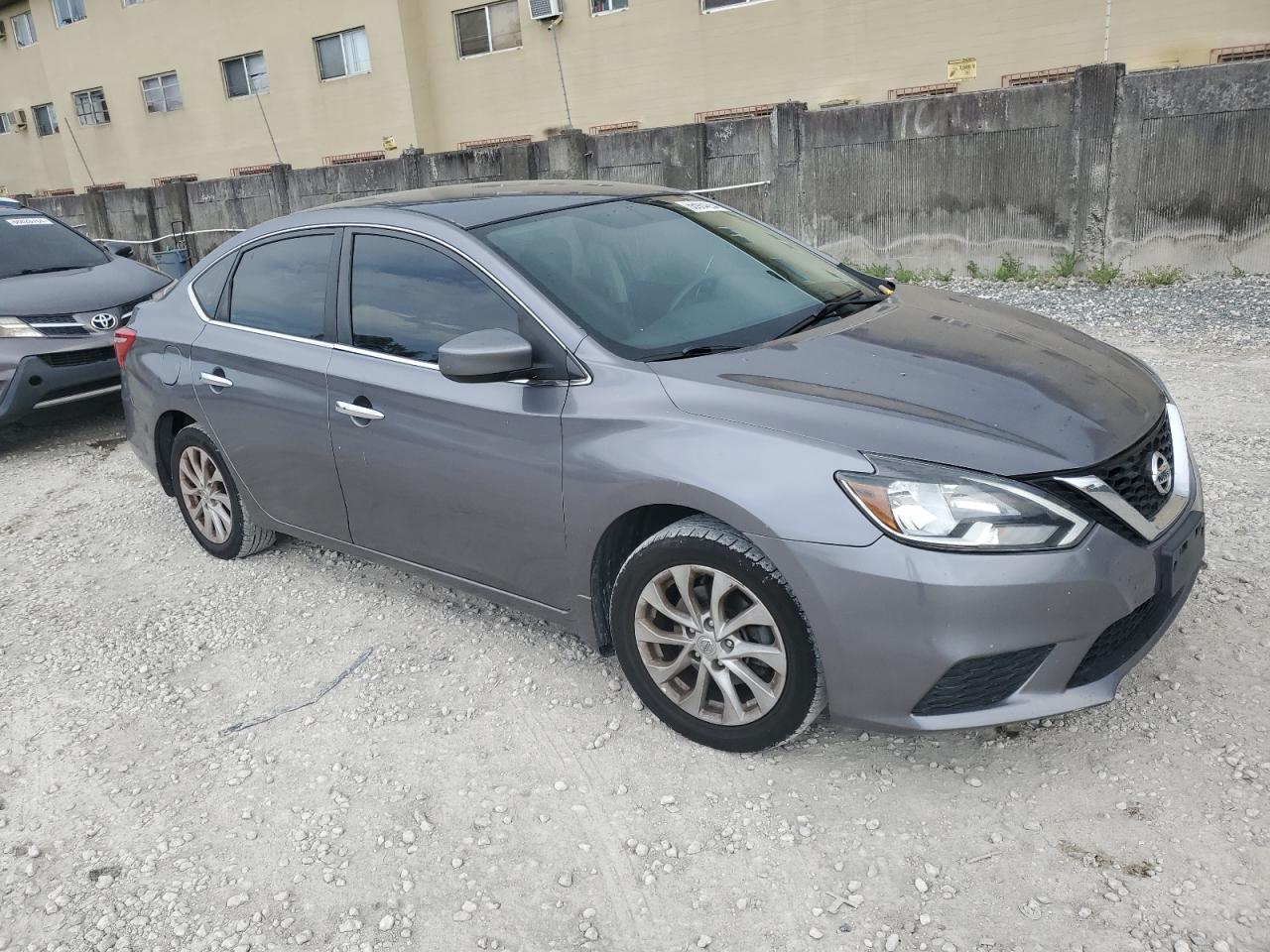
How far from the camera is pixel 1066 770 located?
9.36ft

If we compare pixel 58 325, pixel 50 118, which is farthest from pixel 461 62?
pixel 50 118

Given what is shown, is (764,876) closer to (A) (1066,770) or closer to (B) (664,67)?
(A) (1066,770)

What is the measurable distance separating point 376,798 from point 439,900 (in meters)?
0.52

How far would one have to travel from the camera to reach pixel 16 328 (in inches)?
271

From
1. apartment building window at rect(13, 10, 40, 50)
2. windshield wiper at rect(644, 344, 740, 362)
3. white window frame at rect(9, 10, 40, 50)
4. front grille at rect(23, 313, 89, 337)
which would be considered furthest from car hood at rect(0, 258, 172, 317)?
apartment building window at rect(13, 10, 40, 50)

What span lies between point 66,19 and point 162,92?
4352 millimetres

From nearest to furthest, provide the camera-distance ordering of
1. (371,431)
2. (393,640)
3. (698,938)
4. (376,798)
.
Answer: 1. (698,938)
2. (376,798)
3. (371,431)
4. (393,640)

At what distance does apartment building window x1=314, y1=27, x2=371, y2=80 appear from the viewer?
22.1m

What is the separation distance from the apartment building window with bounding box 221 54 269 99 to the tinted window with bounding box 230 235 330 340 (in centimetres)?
2259

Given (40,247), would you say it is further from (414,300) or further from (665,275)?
(665,275)

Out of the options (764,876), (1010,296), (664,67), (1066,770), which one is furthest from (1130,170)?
(664,67)

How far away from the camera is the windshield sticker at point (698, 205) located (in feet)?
13.5

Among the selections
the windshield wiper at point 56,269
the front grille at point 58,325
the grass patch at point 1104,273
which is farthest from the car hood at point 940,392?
the grass patch at point 1104,273

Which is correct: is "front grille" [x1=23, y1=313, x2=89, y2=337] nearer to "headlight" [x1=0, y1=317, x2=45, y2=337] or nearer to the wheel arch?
"headlight" [x1=0, y1=317, x2=45, y2=337]
